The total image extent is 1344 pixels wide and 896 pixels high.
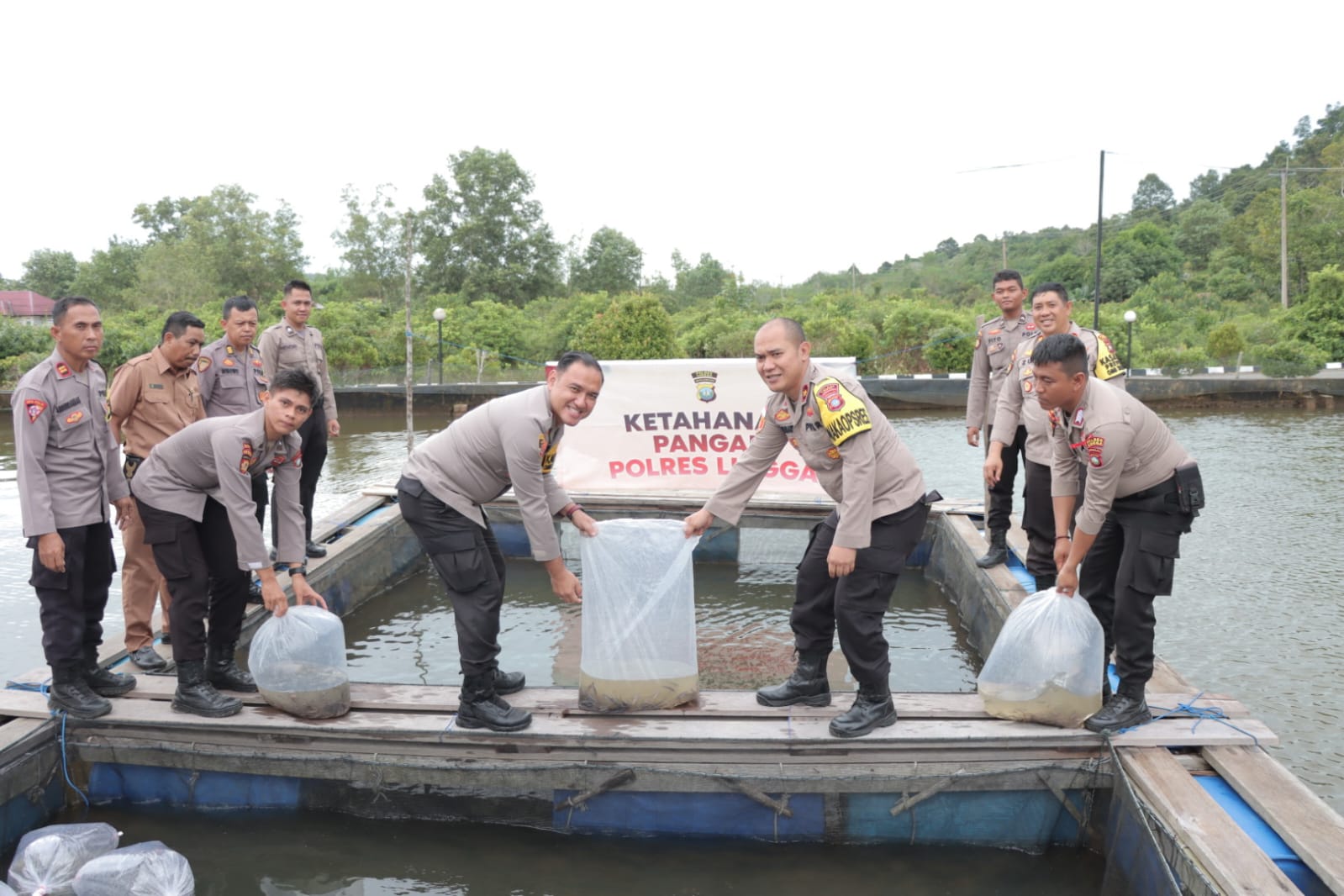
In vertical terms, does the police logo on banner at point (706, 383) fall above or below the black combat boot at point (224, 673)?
above

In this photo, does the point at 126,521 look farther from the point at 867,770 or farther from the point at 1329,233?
the point at 1329,233

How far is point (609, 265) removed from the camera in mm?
36094

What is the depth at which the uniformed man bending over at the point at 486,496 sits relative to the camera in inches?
131

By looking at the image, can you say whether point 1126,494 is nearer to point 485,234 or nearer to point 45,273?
point 485,234

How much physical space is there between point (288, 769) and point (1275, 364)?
64.3 feet

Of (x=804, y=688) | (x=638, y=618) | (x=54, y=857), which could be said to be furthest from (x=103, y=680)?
(x=804, y=688)

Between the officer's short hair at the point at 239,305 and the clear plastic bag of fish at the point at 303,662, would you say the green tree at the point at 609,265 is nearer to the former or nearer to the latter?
the officer's short hair at the point at 239,305

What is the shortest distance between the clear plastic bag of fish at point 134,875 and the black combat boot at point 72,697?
32.6 inches

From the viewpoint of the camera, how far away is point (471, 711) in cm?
358

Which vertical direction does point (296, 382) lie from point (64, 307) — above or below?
below

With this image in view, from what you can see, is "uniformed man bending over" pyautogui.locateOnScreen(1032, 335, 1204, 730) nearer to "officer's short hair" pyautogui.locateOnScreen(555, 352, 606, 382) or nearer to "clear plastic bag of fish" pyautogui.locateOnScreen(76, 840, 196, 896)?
"officer's short hair" pyautogui.locateOnScreen(555, 352, 606, 382)

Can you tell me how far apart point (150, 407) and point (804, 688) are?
338 centimetres

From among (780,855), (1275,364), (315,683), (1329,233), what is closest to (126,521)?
(315,683)

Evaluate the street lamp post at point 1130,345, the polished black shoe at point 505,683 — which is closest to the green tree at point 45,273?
the street lamp post at point 1130,345
